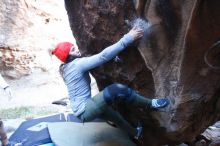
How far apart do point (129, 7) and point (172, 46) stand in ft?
2.29

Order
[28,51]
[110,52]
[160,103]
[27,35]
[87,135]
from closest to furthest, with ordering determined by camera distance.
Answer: [160,103] < [110,52] < [87,135] < [28,51] < [27,35]

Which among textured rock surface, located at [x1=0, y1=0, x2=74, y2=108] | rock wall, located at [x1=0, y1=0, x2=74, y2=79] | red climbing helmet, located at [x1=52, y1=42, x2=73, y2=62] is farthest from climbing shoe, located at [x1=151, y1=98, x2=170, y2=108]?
rock wall, located at [x1=0, y1=0, x2=74, y2=79]

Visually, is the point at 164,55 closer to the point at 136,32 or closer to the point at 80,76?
the point at 136,32

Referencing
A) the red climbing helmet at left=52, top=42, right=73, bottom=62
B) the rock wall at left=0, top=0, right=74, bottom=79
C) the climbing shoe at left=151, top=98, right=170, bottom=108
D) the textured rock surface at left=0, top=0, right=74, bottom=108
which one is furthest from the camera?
the rock wall at left=0, top=0, right=74, bottom=79

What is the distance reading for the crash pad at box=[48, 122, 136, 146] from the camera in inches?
212

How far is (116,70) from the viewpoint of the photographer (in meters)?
5.00

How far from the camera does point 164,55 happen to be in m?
4.30

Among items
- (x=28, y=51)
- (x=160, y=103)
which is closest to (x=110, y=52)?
(x=160, y=103)

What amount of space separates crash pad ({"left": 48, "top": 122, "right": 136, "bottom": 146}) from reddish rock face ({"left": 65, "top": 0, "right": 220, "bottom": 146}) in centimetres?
33

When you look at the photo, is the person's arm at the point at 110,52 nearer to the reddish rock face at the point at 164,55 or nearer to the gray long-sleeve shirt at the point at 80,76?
the gray long-sleeve shirt at the point at 80,76

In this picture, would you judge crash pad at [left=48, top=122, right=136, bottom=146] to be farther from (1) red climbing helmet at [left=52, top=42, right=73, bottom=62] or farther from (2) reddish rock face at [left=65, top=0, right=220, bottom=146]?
(1) red climbing helmet at [left=52, top=42, right=73, bottom=62]

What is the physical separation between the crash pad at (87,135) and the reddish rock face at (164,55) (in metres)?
0.33

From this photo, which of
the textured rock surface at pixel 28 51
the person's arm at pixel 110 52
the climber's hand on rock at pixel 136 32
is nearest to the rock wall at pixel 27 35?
the textured rock surface at pixel 28 51

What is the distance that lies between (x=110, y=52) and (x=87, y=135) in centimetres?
153
